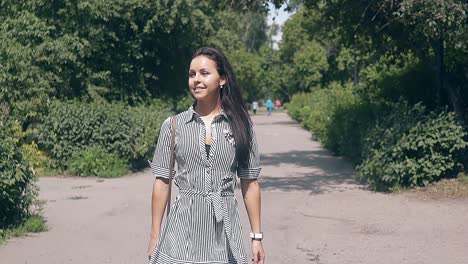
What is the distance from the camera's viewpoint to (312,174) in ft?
61.1

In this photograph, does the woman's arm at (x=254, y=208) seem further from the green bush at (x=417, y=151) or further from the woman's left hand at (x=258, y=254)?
the green bush at (x=417, y=151)

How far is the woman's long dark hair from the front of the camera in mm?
4184

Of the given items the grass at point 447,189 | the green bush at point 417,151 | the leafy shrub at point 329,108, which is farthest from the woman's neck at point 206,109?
the leafy shrub at point 329,108

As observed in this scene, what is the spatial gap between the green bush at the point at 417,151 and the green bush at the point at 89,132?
21.2 ft

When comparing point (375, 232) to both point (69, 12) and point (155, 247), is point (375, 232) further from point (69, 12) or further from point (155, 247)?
point (69, 12)

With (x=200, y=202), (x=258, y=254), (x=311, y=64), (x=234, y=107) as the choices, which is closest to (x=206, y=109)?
(x=234, y=107)

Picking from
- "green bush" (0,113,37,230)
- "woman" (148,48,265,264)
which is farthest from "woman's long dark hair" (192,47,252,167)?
"green bush" (0,113,37,230)

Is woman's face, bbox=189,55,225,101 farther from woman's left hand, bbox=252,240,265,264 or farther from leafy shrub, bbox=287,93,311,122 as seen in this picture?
leafy shrub, bbox=287,93,311,122

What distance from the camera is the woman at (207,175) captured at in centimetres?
411

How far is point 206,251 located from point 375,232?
6883 millimetres

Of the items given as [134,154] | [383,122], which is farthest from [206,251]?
[134,154]

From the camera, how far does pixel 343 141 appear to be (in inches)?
842

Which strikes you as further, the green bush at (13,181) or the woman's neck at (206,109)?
the green bush at (13,181)

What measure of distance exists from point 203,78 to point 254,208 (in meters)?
0.78
